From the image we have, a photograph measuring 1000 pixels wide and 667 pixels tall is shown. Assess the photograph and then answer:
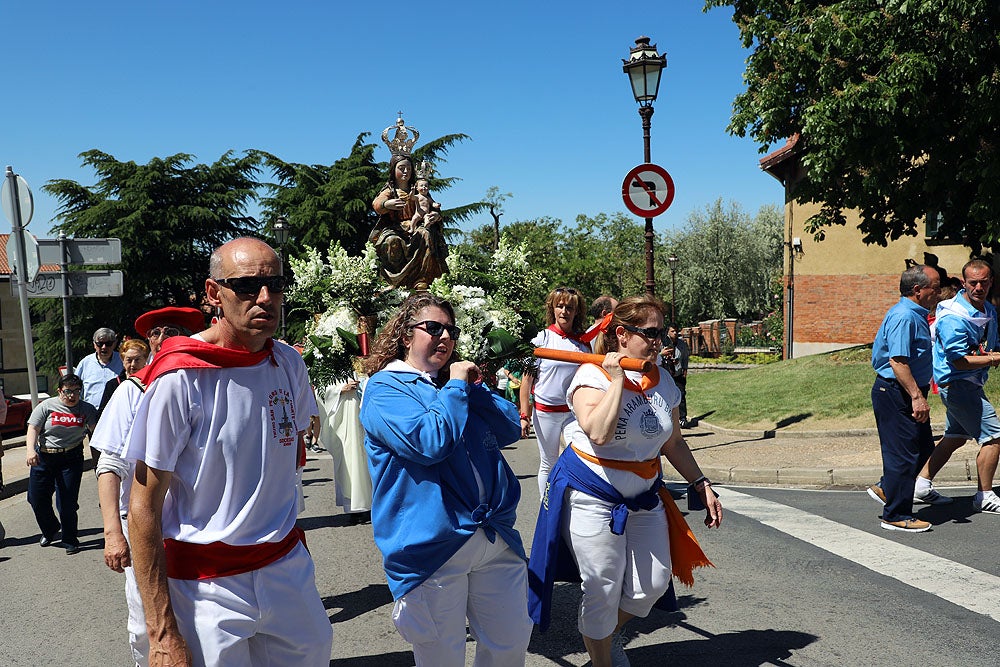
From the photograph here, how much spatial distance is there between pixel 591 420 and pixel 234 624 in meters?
1.83

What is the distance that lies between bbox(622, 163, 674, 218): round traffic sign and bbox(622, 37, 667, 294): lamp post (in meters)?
0.54

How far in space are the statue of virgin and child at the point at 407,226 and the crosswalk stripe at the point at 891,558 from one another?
4248 millimetres

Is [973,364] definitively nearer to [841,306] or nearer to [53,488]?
[53,488]

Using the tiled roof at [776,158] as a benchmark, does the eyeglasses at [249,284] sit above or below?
below

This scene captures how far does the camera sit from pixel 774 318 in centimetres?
3769

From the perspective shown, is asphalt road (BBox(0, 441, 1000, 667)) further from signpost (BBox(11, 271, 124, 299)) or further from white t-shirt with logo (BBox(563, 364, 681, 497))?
signpost (BBox(11, 271, 124, 299))

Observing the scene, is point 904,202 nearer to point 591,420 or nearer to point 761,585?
point 761,585

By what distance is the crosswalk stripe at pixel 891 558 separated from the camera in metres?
5.05

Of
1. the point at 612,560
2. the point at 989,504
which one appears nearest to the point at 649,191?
the point at 989,504

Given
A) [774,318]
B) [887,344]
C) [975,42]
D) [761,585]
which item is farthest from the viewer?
[774,318]

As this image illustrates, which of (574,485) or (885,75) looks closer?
(574,485)

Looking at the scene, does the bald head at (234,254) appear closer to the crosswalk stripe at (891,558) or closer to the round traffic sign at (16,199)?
the crosswalk stripe at (891,558)

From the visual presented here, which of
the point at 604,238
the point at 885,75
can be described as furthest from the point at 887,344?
the point at 604,238

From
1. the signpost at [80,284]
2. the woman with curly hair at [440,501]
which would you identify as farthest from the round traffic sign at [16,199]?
the woman with curly hair at [440,501]
